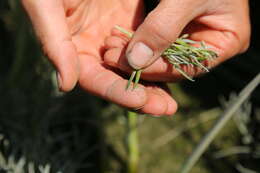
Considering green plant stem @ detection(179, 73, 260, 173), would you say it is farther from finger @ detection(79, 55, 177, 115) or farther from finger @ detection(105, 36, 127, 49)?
finger @ detection(105, 36, 127, 49)

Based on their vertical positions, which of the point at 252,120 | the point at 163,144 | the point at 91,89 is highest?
the point at 91,89

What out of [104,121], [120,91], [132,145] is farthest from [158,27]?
[104,121]

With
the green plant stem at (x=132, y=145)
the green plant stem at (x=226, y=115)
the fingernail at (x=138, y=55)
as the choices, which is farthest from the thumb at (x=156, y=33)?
the green plant stem at (x=132, y=145)

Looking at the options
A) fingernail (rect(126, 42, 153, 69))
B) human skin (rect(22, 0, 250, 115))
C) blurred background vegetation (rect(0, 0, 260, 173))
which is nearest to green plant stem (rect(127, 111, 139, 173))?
blurred background vegetation (rect(0, 0, 260, 173))

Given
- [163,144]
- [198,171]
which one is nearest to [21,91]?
[163,144]

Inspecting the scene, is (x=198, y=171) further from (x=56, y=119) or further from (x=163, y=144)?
(x=56, y=119)

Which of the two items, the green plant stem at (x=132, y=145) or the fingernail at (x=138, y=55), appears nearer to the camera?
the fingernail at (x=138, y=55)

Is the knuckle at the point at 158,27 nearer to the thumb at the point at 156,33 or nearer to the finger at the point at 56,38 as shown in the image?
the thumb at the point at 156,33

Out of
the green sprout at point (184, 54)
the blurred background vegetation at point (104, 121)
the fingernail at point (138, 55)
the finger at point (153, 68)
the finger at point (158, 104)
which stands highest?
the fingernail at point (138, 55)
